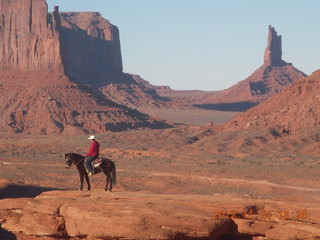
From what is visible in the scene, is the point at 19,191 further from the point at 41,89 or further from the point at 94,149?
the point at 41,89

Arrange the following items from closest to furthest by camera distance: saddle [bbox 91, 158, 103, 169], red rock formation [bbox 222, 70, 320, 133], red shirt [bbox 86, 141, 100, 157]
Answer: red shirt [bbox 86, 141, 100, 157] < saddle [bbox 91, 158, 103, 169] < red rock formation [bbox 222, 70, 320, 133]

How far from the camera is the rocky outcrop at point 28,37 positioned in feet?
458

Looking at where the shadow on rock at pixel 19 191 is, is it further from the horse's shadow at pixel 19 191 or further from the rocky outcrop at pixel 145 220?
the rocky outcrop at pixel 145 220

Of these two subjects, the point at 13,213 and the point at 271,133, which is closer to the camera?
the point at 13,213

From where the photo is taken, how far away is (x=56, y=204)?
20.4 metres

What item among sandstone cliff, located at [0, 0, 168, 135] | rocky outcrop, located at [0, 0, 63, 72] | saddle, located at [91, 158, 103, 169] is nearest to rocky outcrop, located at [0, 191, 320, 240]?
saddle, located at [91, 158, 103, 169]

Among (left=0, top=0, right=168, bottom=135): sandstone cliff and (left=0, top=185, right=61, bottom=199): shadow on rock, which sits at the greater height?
(left=0, top=0, right=168, bottom=135): sandstone cliff

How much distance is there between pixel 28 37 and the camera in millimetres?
143875

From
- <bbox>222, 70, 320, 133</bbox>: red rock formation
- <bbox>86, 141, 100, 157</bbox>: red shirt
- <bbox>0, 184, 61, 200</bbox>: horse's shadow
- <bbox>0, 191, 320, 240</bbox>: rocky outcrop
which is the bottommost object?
<bbox>0, 184, 61, 200</bbox>: horse's shadow

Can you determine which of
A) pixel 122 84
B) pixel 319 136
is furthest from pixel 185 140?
pixel 122 84

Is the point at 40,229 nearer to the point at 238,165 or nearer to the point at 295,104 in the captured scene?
the point at 238,165

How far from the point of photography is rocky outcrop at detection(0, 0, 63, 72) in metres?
140

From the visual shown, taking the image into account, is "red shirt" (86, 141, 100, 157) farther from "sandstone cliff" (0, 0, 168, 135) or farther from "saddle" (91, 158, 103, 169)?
"sandstone cliff" (0, 0, 168, 135)

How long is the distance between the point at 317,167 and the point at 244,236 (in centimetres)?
5005
